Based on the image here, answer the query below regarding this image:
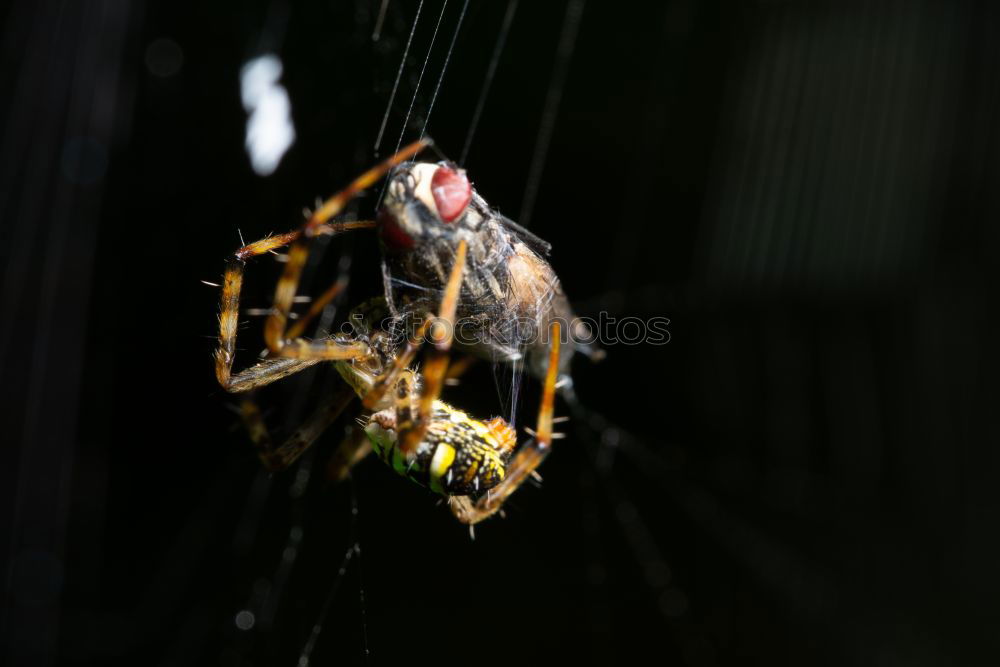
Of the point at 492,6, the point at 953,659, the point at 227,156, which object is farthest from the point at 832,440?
the point at 227,156

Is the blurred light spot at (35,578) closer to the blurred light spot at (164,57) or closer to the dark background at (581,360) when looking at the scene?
the dark background at (581,360)

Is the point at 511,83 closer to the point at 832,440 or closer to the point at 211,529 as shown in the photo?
the point at 211,529

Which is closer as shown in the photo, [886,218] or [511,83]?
[511,83]

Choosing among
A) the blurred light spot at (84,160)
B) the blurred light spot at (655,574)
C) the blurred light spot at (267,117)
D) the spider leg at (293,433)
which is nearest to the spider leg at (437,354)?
the spider leg at (293,433)

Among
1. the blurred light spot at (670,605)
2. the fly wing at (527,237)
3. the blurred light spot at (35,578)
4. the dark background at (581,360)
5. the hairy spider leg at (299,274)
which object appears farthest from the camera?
the blurred light spot at (670,605)

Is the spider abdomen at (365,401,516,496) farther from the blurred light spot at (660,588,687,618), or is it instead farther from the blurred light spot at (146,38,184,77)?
the blurred light spot at (660,588,687,618)
